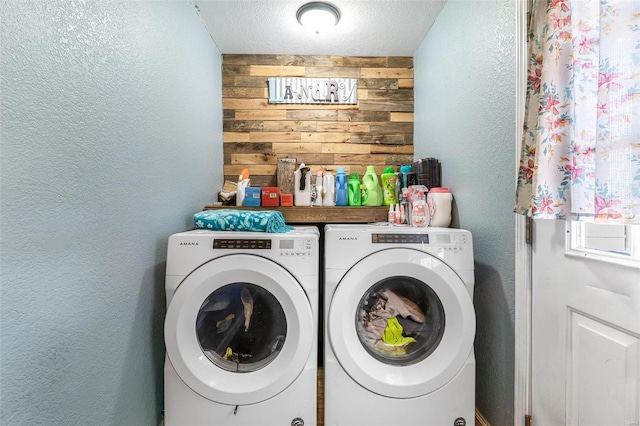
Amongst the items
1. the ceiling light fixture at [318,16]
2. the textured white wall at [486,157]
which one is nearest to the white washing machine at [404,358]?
the textured white wall at [486,157]

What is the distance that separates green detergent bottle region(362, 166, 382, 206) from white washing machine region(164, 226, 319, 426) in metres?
0.91

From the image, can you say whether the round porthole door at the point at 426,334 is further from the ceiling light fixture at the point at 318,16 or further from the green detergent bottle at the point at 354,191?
the ceiling light fixture at the point at 318,16

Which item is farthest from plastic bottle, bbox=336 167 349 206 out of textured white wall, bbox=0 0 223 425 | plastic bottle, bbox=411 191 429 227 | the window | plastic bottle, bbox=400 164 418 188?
the window

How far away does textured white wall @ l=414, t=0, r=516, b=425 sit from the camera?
47.4 inches

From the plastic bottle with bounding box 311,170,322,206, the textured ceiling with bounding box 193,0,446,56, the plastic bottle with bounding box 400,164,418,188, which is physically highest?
the textured ceiling with bounding box 193,0,446,56

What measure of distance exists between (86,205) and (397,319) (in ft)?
4.35

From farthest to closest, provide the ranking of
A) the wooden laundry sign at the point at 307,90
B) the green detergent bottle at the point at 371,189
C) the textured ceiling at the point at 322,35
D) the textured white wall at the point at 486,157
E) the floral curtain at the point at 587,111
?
the wooden laundry sign at the point at 307,90 < the green detergent bottle at the point at 371,189 < the textured ceiling at the point at 322,35 < the textured white wall at the point at 486,157 < the floral curtain at the point at 587,111

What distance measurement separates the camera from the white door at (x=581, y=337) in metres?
0.79

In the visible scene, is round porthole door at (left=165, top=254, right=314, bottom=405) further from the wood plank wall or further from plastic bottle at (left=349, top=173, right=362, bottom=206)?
the wood plank wall

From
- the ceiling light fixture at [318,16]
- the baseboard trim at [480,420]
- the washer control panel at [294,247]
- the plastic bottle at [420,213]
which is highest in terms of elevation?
the ceiling light fixture at [318,16]

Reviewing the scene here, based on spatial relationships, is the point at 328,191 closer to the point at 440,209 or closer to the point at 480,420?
the point at 440,209

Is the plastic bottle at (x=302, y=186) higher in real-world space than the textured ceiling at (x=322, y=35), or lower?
lower

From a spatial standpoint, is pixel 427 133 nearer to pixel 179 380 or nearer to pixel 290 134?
pixel 290 134

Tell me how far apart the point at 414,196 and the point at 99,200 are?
1.47 meters
